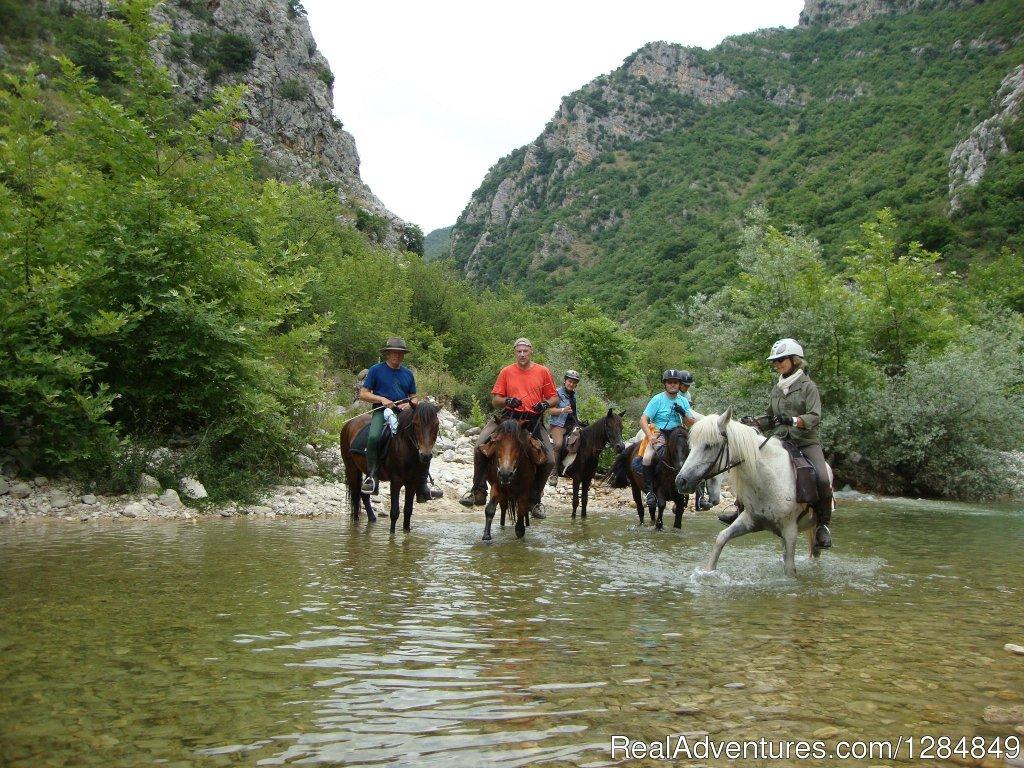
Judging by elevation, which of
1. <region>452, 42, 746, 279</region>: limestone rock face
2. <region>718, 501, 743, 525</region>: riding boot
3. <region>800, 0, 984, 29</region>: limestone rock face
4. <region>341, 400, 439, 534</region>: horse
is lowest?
<region>718, 501, 743, 525</region>: riding boot

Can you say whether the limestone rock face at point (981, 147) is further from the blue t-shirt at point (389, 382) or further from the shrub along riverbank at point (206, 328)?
the blue t-shirt at point (389, 382)

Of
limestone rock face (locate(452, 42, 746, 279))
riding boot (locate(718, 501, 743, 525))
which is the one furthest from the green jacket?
limestone rock face (locate(452, 42, 746, 279))

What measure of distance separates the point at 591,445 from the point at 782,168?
99.3m

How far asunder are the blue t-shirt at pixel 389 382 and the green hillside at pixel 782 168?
2497 inches

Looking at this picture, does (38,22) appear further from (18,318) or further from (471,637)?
(471,637)

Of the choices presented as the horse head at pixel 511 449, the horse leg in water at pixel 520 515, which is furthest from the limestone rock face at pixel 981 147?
the horse leg in water at pixel 520 515

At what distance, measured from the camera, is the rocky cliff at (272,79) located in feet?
187

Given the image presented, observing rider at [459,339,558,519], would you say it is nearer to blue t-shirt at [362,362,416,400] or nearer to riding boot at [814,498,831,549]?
blue t-shirt at [362,362,416,400]

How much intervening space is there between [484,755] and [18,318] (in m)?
10.7

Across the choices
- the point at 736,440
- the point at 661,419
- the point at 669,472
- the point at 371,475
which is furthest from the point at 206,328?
the point at 736,440

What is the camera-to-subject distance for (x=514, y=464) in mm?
8758

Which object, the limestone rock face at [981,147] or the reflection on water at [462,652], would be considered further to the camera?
the limestone rock face at [981,147]

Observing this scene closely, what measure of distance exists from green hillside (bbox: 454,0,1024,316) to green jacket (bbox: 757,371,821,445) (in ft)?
213

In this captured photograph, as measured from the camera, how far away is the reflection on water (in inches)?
117
